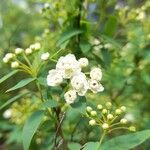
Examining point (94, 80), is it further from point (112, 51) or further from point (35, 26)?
point (35, 26)

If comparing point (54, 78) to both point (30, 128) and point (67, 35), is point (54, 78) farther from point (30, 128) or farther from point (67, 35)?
point (67, 35)

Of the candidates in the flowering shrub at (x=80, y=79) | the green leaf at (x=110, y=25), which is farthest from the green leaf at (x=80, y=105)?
the green leaf at (x=110, y=25)

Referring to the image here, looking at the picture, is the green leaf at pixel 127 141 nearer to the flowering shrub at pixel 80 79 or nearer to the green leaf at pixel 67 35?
the flowering shrub at pixel 80 79

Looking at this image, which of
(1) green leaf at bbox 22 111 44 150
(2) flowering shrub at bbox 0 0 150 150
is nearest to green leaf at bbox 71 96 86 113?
(2) flowering shrub at bbox 0 0 150 150

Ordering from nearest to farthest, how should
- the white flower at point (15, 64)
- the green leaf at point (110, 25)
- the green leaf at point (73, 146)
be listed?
the white flower at point (15, 64)
the green leaf at point (73, 146)
the green leaf at point (110, 25)

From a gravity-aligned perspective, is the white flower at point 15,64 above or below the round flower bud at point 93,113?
above

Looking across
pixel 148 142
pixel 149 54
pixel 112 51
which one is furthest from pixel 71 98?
pixel 148 142
